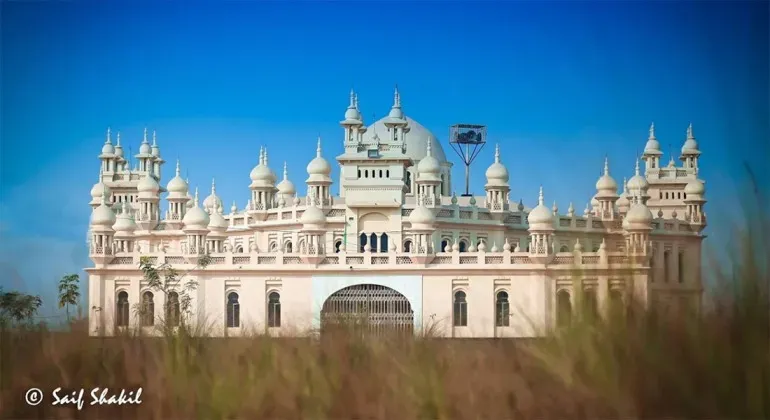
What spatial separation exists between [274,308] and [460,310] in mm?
6037

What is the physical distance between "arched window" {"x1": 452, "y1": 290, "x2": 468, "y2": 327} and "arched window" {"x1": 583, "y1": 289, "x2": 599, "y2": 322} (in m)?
20.6

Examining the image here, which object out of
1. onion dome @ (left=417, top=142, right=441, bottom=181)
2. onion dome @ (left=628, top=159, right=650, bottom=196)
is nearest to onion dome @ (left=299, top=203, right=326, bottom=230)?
onion dome @ (left=417, top=142, right=441, bottom=181)

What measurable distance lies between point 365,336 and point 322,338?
761 mm

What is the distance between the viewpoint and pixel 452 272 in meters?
36.1

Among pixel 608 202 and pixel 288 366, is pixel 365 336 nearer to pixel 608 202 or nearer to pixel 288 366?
pixel 288 366

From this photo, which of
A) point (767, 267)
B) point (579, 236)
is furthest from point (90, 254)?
point (767, 267)

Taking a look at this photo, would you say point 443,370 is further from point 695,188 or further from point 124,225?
point 695,188

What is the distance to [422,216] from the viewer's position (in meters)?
37.5

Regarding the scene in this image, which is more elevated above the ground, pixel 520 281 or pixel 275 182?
pixel 275 182

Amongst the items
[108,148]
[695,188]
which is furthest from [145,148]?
[695,188]

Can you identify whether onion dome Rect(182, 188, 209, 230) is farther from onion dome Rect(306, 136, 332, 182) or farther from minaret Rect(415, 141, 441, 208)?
minaret Rect(415, 141, 441, 208)

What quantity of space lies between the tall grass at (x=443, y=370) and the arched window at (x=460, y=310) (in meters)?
15.6

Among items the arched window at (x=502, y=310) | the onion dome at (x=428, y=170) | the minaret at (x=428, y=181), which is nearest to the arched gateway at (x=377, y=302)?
the arched window at (x=502, y=310)

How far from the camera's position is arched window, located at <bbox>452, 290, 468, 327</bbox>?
3606cm
